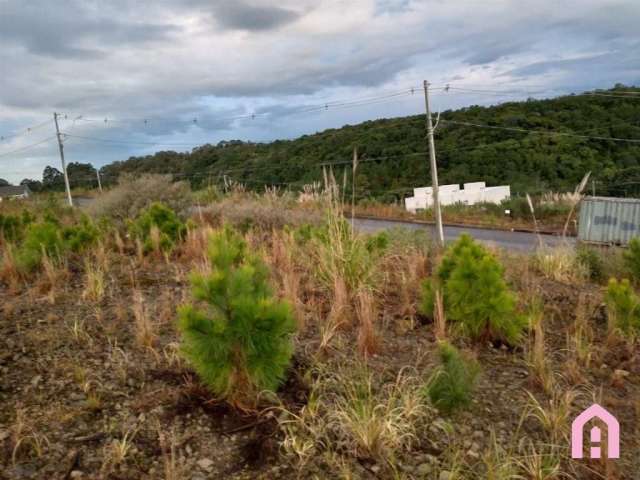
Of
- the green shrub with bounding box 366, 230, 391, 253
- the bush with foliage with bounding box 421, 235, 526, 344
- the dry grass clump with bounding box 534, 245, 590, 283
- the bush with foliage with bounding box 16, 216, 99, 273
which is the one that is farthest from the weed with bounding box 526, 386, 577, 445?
the dry grass clump with bounding box 534, 245, 590, 283

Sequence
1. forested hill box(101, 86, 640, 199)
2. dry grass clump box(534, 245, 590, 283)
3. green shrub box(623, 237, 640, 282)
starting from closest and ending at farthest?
green shrub box(623, 237, 640, 282) < dry grass clump box(534, 245, 590, 283) < forested hill box(101, 86, 640, 199)

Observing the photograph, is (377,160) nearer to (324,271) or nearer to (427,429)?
(324,271)

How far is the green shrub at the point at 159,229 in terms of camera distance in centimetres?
684

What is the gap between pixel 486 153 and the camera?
37156 millimetres

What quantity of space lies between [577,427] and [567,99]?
153 ft

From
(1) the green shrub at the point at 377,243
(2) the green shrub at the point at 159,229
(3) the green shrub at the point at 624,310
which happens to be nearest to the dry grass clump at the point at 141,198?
(2) the green shrub at the point at 159,229

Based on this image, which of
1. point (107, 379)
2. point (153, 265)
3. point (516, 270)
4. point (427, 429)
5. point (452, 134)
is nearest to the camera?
point (427, 429)

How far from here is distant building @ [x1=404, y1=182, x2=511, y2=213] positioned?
3322cm

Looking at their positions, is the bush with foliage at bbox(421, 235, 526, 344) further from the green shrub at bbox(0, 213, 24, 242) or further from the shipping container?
the shipping container

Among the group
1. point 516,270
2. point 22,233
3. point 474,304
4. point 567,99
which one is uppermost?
point 567,99

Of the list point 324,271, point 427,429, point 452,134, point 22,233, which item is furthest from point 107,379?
point 452,134

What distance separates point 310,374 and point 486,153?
120 ft

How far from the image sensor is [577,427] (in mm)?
2395

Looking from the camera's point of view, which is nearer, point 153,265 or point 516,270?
point 153,265
